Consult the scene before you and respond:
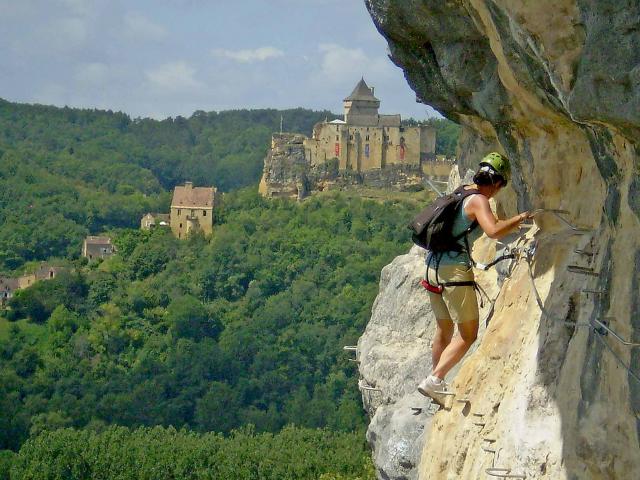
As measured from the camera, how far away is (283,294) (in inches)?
3816

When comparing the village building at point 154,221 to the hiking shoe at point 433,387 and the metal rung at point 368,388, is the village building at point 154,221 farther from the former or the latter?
the hiking shoe at point 433,387

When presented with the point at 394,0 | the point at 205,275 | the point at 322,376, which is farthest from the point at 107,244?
the point at 394,0

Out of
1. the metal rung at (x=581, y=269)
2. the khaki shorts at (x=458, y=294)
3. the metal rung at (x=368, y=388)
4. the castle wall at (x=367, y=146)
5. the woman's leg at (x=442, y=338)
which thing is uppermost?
the metal rung at (x=581, y=269)

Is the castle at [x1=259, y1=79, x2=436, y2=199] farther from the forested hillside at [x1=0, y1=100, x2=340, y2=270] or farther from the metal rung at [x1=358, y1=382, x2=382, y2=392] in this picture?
the metal rung at [x1=358, y1=382, x2=382, y2=392]

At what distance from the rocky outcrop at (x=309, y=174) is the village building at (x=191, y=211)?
4.82 m

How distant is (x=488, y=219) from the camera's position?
9.18 meters

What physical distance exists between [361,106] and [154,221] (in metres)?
16.3

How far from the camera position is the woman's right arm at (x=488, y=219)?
355 inches

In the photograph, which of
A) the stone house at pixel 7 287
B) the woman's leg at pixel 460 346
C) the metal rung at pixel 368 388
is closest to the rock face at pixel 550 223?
the woman's leg at pixel 460 346

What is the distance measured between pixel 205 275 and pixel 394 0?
297ft

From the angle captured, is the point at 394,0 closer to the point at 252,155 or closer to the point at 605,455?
the point at 605,455

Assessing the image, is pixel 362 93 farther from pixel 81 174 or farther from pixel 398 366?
pixel 398 366

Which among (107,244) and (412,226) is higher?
(412,226)

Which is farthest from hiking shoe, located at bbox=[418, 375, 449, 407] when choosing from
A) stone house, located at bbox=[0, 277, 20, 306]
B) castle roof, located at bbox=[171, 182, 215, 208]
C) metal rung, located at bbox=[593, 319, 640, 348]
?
castle roof, located at bbox=[171, 182, 215, 208]
